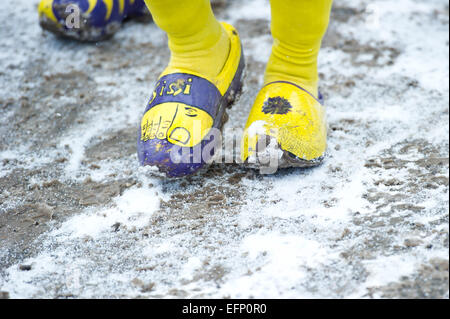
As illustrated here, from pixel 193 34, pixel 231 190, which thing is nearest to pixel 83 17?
pixel 193 34

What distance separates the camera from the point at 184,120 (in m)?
1.06

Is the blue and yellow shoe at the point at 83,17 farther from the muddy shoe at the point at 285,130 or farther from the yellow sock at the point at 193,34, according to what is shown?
the muddy shoe at the point at 285,130

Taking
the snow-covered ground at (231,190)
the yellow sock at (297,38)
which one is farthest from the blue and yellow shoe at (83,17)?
the yellow sock at (297,38)

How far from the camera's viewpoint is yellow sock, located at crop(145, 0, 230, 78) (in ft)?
3.43

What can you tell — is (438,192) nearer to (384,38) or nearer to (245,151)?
(245,151)

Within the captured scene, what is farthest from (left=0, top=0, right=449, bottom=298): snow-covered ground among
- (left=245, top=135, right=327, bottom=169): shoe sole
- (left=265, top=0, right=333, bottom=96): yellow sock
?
(left=265, top=0, right=333, bottom=96): yellow sock

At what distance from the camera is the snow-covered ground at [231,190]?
0.79m

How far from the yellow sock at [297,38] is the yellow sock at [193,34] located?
147 millimetres

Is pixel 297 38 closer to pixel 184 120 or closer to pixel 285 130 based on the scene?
pixel 285 130

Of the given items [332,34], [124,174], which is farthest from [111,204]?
[332,34]

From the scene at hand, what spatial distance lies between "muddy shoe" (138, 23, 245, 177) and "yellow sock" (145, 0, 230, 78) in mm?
25

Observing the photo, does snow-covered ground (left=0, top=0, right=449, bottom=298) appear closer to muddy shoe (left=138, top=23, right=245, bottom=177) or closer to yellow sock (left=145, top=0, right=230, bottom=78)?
muddy shoe (left=138, top=23, right=245, bottom=177)

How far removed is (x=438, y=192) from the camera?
0.93 metres
